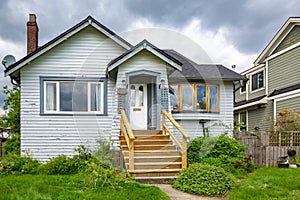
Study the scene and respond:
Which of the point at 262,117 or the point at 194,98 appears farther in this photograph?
the point at 262,117

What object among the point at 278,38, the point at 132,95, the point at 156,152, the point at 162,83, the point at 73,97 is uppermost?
the point at 278,38

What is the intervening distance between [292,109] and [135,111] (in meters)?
8.94

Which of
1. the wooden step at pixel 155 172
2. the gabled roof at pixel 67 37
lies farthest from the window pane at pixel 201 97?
the wooden step at pixel 155 172

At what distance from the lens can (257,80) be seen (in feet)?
64.9

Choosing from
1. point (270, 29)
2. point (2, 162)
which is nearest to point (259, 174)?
point (2, 162)

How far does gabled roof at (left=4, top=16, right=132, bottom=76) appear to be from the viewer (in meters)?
10.6

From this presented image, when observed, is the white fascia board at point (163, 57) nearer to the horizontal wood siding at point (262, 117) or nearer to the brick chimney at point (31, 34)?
the brick chimney at point (31, 34)

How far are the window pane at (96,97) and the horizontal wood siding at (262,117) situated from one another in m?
10.2

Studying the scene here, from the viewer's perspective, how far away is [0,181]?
285 inches

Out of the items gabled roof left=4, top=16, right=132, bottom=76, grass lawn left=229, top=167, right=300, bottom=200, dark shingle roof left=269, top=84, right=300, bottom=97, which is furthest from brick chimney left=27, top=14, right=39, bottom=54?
dark shingle roof left=269, top=84, right=300, bottom=97

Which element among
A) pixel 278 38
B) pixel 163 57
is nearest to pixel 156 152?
pixel 163 57

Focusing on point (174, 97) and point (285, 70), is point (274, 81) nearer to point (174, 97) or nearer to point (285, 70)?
point (285, 70)

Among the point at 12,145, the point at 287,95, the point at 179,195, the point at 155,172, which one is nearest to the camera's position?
the point at 179,195

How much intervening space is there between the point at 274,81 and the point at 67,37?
12697mm
